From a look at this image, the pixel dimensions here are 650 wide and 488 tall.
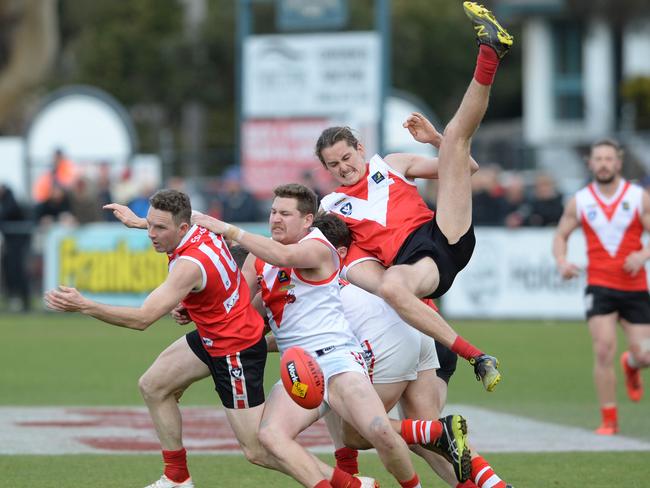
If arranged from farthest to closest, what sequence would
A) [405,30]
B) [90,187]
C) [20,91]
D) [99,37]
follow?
1. [405,30]
2. [99,37]
3. [20,91]
4. [90,187]

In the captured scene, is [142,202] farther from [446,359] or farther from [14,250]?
[446,359]

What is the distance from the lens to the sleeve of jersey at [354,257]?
884 centimetres

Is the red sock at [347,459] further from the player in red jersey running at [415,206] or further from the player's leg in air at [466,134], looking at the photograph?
the player's leg in air at [466,134]

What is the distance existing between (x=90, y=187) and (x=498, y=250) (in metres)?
7.50

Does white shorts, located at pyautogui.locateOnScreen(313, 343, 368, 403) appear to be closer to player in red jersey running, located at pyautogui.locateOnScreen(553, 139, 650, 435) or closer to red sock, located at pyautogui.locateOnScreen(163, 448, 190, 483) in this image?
red sock, located at pyautogui.locateOnScreen(163, 448, 190, 483)

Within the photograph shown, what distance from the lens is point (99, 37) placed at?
4294cm

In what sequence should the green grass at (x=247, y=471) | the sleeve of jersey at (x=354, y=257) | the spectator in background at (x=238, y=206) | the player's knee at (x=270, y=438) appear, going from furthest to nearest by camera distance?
the spectator in background at (x=238, y=206)
the green grass at (x=247, y=471)
the sleeve of jersey at (x=354, y=257)
the player's knee at (x=270, y=438)

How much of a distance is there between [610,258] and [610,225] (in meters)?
0.29

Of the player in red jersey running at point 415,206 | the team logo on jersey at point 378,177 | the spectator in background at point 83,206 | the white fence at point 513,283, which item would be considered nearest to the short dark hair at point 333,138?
the player in red jersey running at point 415,206

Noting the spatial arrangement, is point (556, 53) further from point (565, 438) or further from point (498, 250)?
point (565, 438)

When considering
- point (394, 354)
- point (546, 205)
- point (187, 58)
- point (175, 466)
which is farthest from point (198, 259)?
point (187, 58)

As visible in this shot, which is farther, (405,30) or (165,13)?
(405,30)

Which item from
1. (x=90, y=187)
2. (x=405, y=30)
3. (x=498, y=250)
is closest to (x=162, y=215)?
(x=498, y=250)

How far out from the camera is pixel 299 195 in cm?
804
